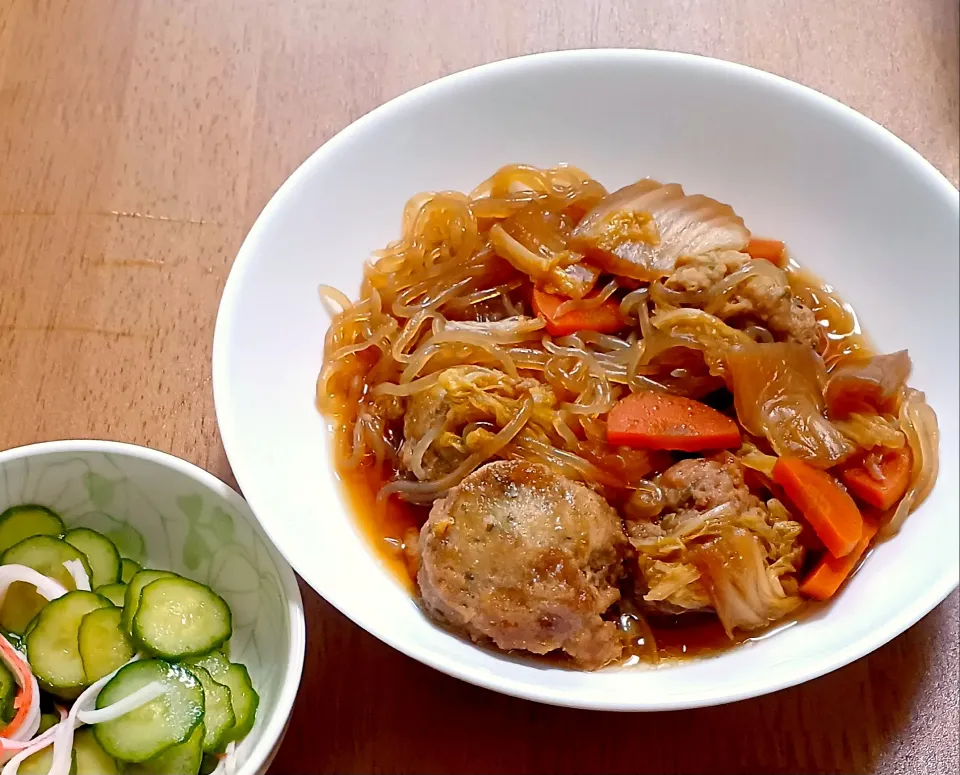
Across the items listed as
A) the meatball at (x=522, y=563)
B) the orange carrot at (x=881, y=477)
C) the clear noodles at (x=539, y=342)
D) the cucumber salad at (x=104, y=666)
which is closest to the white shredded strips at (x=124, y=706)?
the cucumber salad at (x=104, y=666)

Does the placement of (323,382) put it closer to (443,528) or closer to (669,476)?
(443,528)

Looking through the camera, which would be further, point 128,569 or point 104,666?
point 128,569

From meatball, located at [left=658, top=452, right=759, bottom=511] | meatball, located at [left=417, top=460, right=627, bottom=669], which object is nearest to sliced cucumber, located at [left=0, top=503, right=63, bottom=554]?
meatball, located at [left=417, top=460, right=627, bottom=669]

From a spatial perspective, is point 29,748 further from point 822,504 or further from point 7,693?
point 822,504

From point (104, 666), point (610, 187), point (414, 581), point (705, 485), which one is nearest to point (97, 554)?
point (104, 666)

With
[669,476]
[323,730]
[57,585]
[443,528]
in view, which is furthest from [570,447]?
[57,585]
